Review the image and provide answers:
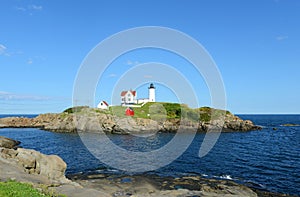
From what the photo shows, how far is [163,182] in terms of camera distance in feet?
115

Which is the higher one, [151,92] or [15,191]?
[151,92]

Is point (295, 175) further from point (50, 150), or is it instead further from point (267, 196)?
point (50, 150)

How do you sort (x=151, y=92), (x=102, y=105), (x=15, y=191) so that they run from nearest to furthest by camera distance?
1. (x=15, y=191)
2. (x=102, y=105)
3. (x=151, y=92)

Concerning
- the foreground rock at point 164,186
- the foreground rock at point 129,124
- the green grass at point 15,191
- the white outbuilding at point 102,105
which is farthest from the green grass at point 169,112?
the green grass at point 15,191

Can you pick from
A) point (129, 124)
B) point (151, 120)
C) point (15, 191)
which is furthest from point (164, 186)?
point (151, 120)

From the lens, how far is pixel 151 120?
11638 centimetres

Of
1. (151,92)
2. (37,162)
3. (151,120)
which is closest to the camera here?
(37,162)

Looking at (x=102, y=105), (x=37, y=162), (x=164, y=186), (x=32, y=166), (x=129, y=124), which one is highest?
(x=102, y=105)

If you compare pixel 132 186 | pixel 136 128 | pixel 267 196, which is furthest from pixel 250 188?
pixel 136 128

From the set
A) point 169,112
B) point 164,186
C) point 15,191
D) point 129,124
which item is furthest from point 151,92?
point 15,191

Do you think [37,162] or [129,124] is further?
[129,124]

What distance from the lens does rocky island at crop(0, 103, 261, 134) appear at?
361 feet

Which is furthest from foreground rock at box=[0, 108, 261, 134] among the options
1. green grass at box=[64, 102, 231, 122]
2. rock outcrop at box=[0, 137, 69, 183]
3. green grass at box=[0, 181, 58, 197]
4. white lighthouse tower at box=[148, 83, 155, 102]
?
green grass at box=[0, 181, 58, 197]

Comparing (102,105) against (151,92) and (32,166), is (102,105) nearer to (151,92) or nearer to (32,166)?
(151,92)
